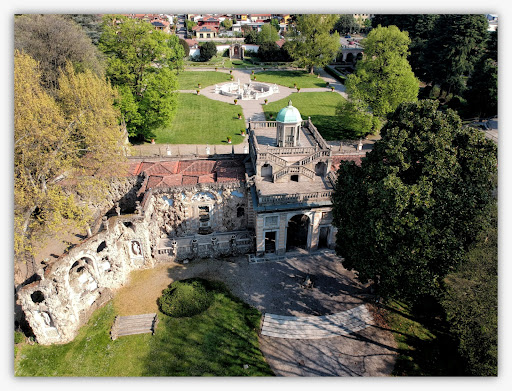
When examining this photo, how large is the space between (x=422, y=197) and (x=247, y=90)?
6323cm

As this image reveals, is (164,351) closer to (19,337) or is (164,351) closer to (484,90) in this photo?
(19,337)

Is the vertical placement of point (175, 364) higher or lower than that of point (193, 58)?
lower

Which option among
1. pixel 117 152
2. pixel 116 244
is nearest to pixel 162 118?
pixel 117 152

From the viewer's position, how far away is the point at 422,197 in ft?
70.2

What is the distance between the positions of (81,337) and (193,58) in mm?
98020

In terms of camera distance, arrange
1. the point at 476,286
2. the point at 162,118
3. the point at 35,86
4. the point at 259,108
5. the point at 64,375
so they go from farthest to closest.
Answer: the point at 259,108 → the point at 162,118 → the point at 35,86 → the point at 64,375 → the point at 476,286

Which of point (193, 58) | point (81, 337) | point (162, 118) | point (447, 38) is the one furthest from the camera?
point (193, 58)

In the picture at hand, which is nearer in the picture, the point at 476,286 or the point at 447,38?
the point at 476,286

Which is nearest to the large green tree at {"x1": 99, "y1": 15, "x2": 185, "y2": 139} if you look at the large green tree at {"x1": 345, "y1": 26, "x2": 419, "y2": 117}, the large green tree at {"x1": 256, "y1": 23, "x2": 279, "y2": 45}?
the large green tree at {"x1": 345, "y1": 26, "x2": 419, "y2": 117}

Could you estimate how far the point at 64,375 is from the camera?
76.6 ft

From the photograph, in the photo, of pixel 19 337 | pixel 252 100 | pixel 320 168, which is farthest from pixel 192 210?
pixel 252 100

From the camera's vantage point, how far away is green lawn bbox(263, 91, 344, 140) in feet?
200

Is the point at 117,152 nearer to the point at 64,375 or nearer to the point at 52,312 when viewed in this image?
the point at 52,312

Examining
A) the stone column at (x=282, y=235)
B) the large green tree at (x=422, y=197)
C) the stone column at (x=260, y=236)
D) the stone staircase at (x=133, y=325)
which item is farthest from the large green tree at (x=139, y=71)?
the large green tree at (x=422, y=197)
